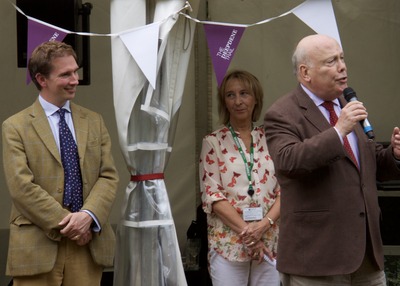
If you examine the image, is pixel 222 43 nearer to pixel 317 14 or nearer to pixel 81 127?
pixel 317 14

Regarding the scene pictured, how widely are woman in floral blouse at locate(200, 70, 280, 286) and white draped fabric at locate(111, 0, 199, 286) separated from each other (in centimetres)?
37

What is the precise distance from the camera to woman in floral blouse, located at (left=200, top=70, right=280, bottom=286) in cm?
437

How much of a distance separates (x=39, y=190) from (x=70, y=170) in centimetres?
19

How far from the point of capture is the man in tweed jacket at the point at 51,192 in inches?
145

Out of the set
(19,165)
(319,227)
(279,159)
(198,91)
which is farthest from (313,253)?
(198,91)

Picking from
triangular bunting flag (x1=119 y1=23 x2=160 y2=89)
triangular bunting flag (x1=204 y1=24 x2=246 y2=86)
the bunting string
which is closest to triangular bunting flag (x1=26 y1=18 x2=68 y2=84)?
the bunting string

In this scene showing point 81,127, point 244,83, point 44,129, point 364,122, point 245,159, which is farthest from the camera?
point 244,83

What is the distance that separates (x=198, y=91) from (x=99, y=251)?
2023 mm

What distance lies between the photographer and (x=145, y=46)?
3920mm

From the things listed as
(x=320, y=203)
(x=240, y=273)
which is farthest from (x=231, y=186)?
(x=320, y=203)

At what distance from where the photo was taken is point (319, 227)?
3295 millimetres

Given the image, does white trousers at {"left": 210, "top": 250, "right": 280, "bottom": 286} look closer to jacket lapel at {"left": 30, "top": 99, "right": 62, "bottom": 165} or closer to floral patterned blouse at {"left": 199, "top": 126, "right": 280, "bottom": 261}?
floral patterned blouse at {"left": 199, "top": 126, "right": 280, "bottom": 261}

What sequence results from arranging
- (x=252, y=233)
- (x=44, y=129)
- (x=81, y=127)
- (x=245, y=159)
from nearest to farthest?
(x=44, y=129), (x=81, y=127), (x=252, y=233), (x=245, y=159)

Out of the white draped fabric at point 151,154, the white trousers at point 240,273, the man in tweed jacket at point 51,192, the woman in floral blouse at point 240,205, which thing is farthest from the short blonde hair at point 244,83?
the man in tweed jacket at point 51,192
